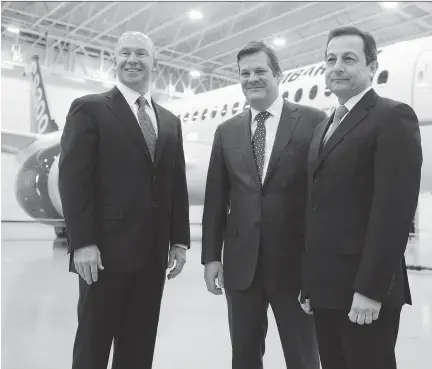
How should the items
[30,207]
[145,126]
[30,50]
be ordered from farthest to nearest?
[30,50], [30,207], [145,126]

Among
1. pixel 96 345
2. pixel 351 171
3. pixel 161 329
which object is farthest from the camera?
pixel 161 329

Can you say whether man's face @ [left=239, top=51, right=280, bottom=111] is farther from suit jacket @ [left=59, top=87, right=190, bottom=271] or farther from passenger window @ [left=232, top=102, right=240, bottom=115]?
passenger window @ [left=232, top=102, right=240, bottom=115]

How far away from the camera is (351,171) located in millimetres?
1467

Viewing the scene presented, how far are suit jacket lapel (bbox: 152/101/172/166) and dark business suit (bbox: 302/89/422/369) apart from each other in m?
0.62

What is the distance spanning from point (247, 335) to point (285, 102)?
0.95 metres

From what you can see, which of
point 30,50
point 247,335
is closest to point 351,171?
point 247,335

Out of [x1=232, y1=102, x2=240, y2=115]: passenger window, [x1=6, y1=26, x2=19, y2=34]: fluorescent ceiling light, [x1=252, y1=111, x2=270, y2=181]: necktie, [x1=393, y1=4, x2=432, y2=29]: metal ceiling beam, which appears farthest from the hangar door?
[x1=6, y1=26, x2=19, y2=34]: fluorescent ceiling light

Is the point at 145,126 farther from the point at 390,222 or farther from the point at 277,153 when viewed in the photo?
the point at 390,222

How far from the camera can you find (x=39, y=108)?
1162 cm

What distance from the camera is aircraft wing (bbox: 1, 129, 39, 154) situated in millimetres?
9281

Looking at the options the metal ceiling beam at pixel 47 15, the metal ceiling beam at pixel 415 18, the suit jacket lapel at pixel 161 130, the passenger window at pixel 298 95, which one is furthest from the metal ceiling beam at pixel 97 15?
the suit jacket lapel at pixel 161 130

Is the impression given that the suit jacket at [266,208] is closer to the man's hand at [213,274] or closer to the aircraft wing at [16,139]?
the man's hand at [213,274]

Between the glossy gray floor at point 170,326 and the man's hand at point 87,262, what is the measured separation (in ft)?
3.49

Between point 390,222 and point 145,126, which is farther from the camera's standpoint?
point 145,126
